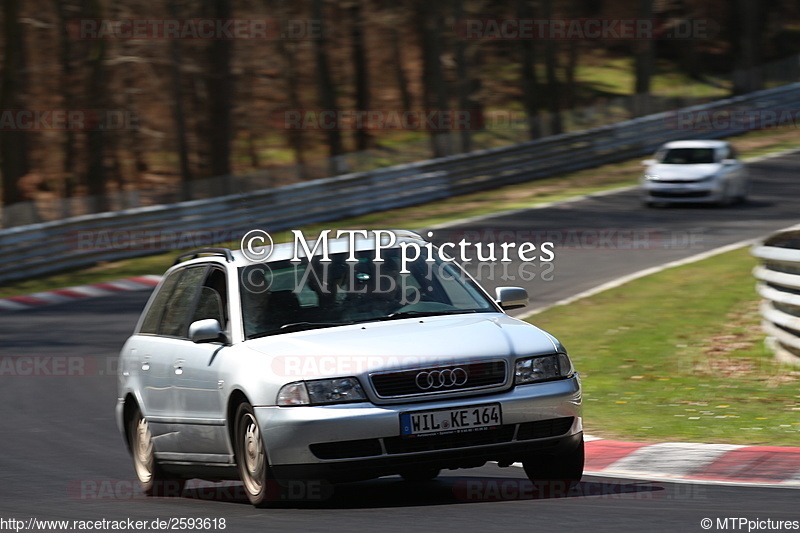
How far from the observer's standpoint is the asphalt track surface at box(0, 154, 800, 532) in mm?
6410

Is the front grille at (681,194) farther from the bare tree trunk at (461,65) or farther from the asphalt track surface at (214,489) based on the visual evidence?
the bare tree trunk at (461,65)

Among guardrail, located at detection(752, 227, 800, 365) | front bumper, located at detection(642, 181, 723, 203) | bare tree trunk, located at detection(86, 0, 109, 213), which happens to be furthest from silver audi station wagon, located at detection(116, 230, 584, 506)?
bare tree trunk, located at detection(86, 0, 109, 213)

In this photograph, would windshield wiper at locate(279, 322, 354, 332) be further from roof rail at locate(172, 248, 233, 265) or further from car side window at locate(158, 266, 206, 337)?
car side window at locate(158, 266, 206, 337)

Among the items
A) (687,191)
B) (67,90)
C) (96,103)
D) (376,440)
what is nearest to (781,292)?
(376,440)

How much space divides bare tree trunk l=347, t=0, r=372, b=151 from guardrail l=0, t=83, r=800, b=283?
1045 cm

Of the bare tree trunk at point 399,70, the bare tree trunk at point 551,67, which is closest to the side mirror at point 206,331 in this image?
the bare tree trunk at point 551,67

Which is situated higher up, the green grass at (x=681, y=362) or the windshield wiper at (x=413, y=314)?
Result: the windshield wiper at (x=413, y=314)

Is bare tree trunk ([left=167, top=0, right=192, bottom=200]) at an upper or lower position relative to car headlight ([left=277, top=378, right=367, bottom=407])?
lower

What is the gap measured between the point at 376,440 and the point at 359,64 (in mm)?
38835

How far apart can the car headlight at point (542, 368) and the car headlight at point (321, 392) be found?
881 millimetres

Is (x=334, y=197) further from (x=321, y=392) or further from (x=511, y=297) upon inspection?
(x=321, y=392)

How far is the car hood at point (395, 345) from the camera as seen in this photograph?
22.3 feet

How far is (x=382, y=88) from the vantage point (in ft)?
181

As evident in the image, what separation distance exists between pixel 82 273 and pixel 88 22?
10410 mm
